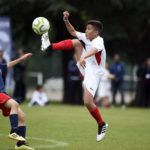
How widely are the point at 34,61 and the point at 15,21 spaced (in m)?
9.60

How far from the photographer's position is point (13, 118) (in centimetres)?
839

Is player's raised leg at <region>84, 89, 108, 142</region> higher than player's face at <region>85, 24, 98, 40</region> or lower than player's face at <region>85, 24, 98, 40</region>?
lower

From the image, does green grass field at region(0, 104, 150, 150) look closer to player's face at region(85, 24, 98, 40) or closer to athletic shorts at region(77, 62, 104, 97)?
athletic shorts at region(77, 62, 104, 97)

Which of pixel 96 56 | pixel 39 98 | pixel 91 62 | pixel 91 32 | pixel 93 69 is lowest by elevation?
pixel 39 98

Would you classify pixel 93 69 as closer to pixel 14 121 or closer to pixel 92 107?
pixel 92 107

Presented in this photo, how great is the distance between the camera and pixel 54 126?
1307 cm

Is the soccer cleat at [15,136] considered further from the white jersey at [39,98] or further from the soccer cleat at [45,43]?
the white jersey at [39,98]

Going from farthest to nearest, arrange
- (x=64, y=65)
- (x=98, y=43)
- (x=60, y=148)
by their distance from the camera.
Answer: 1. (x=64, y=65)
2. (x=98, y=43)
3. (x=60, y=148)

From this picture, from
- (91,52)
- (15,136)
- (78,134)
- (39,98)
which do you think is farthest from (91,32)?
(39,98)

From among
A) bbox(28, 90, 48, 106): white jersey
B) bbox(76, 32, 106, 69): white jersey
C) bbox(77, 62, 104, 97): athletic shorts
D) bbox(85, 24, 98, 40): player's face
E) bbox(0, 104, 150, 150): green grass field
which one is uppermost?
bbox(85, 24, 98, 40): player's face

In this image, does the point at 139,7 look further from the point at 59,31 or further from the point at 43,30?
the point at 43,30

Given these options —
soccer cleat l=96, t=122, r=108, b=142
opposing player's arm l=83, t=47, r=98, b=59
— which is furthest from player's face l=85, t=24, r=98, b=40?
soccer cleat l=96, t=122, r=108, b=142

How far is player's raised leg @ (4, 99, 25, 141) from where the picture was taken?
8258 mm

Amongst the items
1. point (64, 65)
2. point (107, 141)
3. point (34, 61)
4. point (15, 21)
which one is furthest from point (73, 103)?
point (107, 141)
